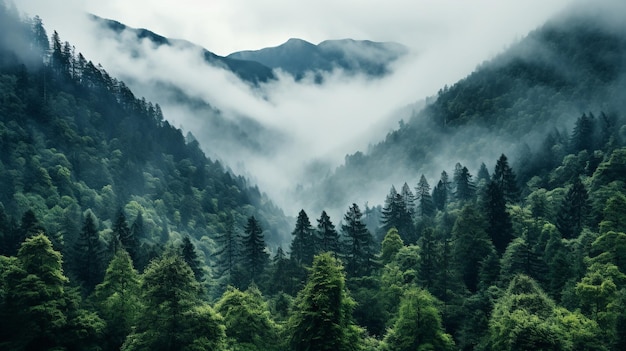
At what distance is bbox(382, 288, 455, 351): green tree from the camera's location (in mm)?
63938

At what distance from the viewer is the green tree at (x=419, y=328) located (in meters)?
63.9

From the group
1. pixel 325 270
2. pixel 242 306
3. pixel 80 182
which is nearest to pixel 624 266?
pixel 325 270

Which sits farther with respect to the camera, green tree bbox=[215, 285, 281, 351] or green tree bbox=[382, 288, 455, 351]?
green tree bbox=[215, 285, 281, 351]

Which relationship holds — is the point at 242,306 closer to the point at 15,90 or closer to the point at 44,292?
the point at 44,292

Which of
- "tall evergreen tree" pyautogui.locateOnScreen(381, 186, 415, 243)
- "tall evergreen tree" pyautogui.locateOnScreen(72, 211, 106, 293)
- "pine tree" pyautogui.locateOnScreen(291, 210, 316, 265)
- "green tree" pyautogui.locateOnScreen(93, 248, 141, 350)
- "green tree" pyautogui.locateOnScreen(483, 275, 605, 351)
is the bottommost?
"green tree" pyautogui.locateOnScreen(483, 275, 605, 351)

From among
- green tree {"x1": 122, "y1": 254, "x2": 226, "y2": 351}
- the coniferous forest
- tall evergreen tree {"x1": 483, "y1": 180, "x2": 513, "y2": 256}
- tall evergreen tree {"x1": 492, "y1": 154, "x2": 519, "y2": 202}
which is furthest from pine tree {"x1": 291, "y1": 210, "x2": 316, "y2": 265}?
green tree {"x1": 122, "y1": 254, "x2": 226, "y2": 351}

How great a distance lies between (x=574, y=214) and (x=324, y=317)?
70561mm

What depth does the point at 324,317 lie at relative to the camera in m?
55.8

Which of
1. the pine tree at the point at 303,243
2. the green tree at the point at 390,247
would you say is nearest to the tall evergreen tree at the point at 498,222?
the green tree at the point at 390,247

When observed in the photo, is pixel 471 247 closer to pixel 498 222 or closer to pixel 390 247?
pixel 498 222

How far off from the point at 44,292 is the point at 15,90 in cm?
14608

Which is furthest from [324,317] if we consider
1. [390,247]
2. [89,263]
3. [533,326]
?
[89,263]

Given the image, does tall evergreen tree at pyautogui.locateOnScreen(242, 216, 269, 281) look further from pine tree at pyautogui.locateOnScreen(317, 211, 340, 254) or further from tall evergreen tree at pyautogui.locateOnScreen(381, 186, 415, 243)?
tall evergreen tree at pyautogui.locateOnScreen(381, 186, 415, 243)

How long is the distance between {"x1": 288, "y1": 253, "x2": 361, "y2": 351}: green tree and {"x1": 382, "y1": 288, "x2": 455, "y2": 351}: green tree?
27.9 feet
